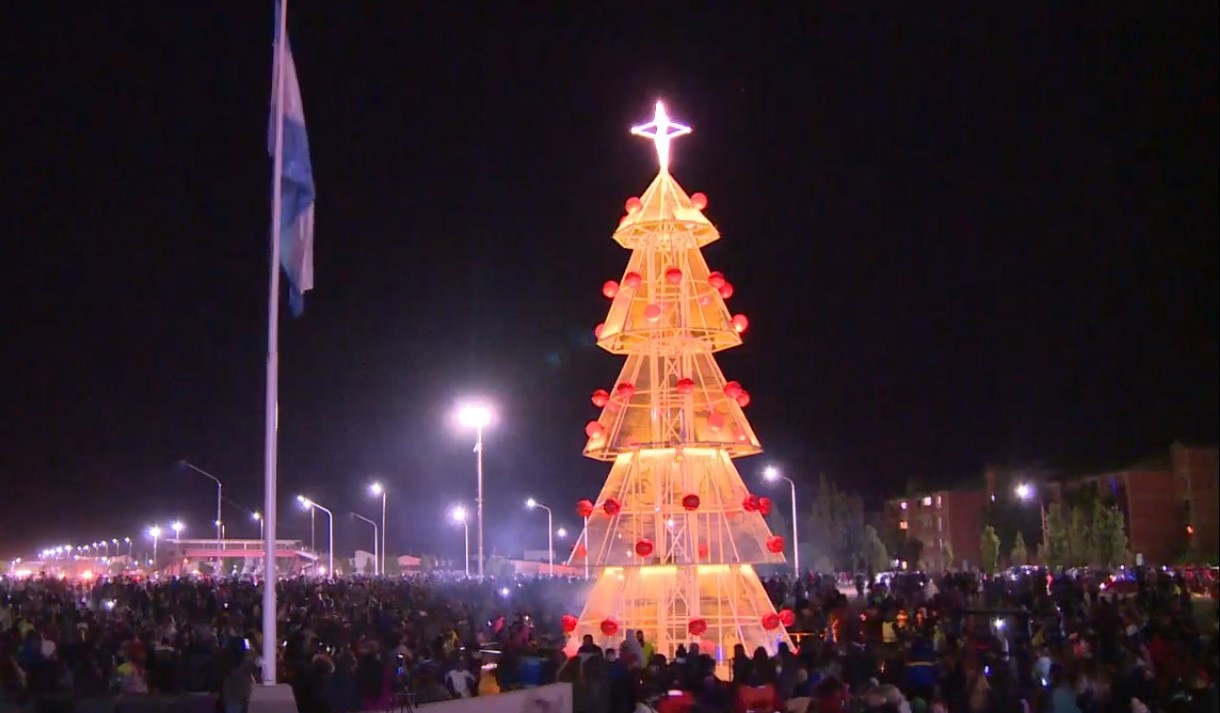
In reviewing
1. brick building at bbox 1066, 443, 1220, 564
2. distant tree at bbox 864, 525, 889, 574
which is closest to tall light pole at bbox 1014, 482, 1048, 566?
brick building at bbox 1066, 443, 1220, 564

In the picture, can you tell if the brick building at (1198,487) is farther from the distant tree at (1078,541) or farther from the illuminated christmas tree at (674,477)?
the illuminated christmas tree at (674,477)

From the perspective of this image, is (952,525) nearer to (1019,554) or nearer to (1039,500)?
(1039,500)

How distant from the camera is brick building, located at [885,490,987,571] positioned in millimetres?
104750

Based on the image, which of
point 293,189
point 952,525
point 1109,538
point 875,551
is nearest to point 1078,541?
point 1109,538

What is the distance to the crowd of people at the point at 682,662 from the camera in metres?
13.0

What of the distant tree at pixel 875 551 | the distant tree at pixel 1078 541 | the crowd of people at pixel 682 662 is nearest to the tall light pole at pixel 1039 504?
the distant tree at pixel 1078 541

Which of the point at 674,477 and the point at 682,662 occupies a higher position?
the point at 674,477

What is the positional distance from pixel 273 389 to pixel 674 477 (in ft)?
26.3

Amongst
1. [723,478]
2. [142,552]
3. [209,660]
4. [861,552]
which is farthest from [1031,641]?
[142,552]

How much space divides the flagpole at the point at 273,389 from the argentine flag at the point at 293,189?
5 cm

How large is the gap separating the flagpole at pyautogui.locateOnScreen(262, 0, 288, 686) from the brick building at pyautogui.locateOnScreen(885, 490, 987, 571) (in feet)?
308

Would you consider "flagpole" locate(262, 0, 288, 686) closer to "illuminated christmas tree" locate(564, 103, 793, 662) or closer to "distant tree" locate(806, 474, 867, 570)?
"illuminated christmas tree" locate(564, 103, 793, 662)

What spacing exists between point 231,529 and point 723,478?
→ 146 metres

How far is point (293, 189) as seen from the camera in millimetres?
15055
